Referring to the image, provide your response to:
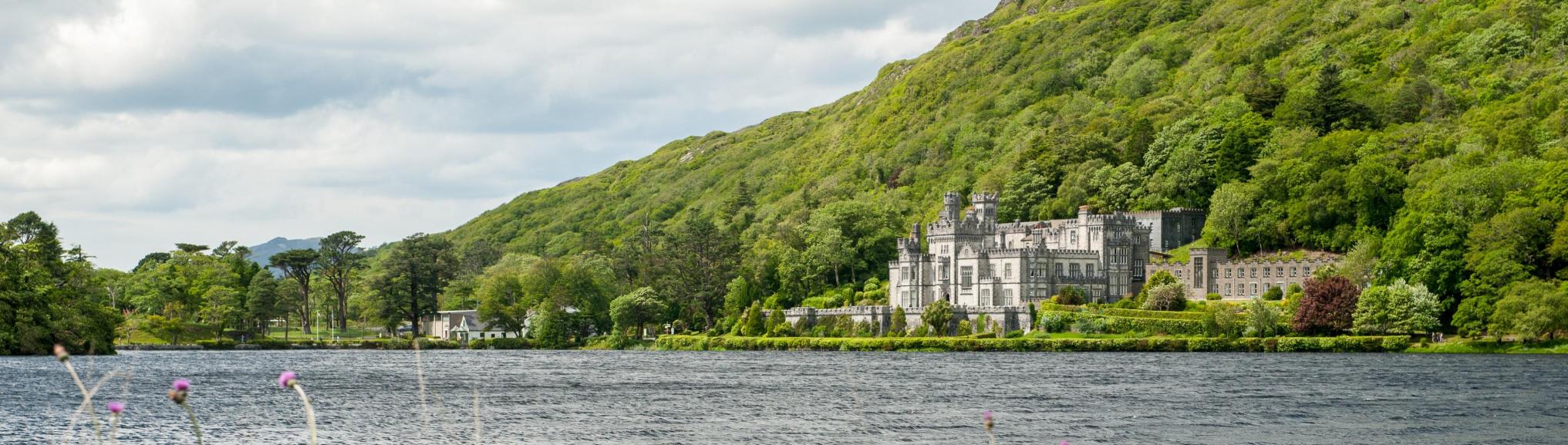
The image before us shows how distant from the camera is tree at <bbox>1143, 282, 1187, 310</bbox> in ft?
347

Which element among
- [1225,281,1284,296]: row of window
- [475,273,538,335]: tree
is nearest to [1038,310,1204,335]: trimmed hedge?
[1225,281,1284,296]: row of window

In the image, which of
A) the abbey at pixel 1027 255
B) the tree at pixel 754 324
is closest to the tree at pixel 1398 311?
the abbey at pixel 1027 255

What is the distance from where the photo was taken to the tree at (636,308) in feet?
421

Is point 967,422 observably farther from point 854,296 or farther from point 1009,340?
point 854,296

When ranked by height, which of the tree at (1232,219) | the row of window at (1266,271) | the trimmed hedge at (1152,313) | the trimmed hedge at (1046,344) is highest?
the tree at (1232,219)

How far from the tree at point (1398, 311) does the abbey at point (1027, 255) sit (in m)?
23.9

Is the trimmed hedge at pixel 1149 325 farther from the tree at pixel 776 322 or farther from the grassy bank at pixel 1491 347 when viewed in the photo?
the tree at pixel 776 322

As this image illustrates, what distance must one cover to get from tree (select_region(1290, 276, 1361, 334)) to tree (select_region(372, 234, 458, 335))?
74.7 m

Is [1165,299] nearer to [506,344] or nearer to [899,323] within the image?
[899,323]

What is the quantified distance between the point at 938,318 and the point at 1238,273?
21.4 m

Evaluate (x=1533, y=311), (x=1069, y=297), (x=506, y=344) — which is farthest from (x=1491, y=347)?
(x=506, y=344)

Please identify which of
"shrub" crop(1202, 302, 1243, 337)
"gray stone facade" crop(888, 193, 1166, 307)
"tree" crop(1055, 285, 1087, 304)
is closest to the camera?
"shrub" crop(1202, 302, 1243, 337)

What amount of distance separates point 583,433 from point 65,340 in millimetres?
65474

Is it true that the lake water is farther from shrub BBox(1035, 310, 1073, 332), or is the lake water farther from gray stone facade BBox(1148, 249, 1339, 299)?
gray stone facade BBox(1148, 249, 1339, 299)
